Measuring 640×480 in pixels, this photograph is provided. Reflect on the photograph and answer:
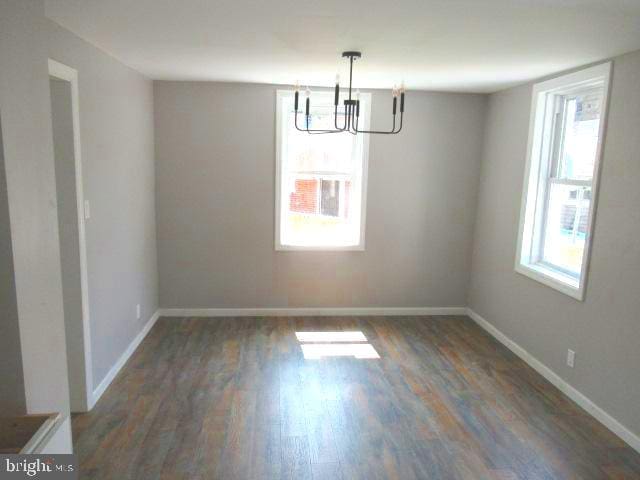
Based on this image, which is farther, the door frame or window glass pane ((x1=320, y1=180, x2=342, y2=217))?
window glass pane ((x1=320, y1=180, x2=342, y2=217))

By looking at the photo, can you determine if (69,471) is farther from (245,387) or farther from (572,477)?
(572,477)

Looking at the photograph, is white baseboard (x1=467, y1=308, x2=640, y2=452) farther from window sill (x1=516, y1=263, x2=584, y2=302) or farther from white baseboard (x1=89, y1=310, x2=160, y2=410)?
white baseboard (x1=89, y1=310, x2=160, y2=410)

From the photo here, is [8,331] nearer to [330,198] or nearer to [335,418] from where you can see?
[335,418]

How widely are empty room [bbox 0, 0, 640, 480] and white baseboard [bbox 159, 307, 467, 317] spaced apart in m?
0.02

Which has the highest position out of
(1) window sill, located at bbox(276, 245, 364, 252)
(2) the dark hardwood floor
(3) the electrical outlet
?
(1) window sill, located at bbox(276, 245, 364, 252)

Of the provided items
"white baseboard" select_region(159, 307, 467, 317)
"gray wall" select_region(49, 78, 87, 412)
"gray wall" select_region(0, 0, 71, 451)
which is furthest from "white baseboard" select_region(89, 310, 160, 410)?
"gray wall" select_region(0, 0, 71, 451)

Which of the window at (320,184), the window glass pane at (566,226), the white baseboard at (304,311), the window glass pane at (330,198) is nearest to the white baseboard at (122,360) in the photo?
the white baseboard at (304,311)

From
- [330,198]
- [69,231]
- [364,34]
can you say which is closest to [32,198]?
[69,231]

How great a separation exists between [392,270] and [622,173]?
96.2 inches

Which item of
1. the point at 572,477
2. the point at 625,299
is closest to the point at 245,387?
the point at 572,477

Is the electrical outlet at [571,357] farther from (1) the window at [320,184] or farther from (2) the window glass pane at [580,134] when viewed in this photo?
(1) the window at [320,184]

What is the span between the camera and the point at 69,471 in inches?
60.6

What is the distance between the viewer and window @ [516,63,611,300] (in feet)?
10.7

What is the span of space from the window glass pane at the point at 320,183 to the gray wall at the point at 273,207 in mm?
156
